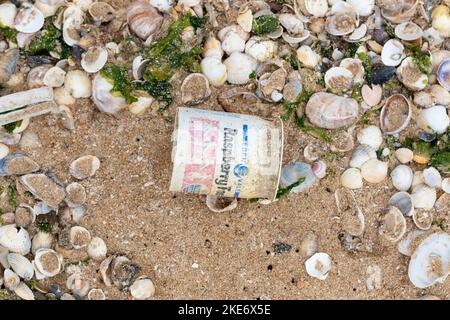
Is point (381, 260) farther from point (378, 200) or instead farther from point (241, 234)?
point (241, 234)

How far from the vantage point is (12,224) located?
3396mm

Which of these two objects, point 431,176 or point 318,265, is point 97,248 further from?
point 431,176

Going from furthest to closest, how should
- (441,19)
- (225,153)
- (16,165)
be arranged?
(441,19)
(16,165)
(225,153)

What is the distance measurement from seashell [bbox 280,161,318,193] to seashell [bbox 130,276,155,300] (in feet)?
2.72

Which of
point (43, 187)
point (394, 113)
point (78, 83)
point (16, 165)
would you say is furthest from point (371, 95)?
point (16, 165)

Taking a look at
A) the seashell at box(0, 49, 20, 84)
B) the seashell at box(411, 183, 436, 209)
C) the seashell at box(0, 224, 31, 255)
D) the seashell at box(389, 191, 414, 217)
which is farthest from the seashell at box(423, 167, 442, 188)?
the seashell at box(0, 49, 20, 84)

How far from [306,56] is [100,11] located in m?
1.07

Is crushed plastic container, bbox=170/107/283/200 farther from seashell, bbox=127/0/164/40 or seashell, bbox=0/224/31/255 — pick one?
seashell, bbox=0/224/31/255

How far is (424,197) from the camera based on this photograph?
352cm

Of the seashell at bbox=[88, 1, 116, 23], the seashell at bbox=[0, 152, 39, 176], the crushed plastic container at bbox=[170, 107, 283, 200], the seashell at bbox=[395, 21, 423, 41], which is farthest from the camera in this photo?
the seashell at bbox=[395, 21, 423, 41]

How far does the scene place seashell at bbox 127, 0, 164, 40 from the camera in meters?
3.42

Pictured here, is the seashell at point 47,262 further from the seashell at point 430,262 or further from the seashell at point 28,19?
the seashell at point 430,262

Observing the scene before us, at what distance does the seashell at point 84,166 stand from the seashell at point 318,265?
1.17 m

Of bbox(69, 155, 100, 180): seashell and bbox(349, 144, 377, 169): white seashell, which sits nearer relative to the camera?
bbox(69, 155, 100, 180): seashell
